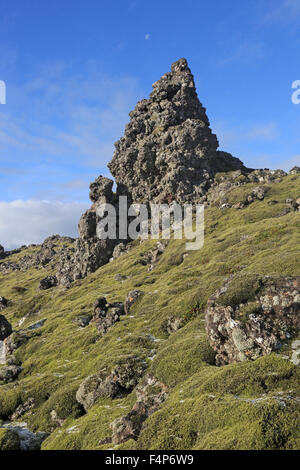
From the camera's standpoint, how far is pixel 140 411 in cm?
2072

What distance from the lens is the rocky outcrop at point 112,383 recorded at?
29500 millimetres

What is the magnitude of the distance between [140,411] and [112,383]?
1018 centimetres

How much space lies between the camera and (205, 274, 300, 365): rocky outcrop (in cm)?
2131

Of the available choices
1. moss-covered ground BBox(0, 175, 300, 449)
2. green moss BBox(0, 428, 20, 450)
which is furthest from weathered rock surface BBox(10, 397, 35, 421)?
green moss BBox(0, 428, 20, 450)

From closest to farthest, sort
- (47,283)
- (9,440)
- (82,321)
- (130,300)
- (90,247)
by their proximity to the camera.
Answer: (9,440)
(130,300)
(82,321)
(90,247)
(47,283)

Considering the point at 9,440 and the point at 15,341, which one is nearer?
the point at 9,440

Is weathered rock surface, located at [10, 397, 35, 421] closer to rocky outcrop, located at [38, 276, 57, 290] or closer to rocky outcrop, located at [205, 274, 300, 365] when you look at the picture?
rocky outcrop, located at [205, 274, 300, 365]

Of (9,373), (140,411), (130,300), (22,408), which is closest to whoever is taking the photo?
(140,411)

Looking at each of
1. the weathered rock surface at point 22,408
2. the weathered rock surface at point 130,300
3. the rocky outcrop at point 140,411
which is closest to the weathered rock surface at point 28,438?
the weathered rock surface at point 22,408

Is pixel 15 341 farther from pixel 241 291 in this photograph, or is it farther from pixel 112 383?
pixel 241 291

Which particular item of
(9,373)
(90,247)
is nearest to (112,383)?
(9,373)

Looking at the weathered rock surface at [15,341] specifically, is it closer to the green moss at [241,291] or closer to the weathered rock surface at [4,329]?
the weathered rock surface at [4,329]

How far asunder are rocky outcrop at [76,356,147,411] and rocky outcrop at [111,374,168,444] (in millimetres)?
3931
